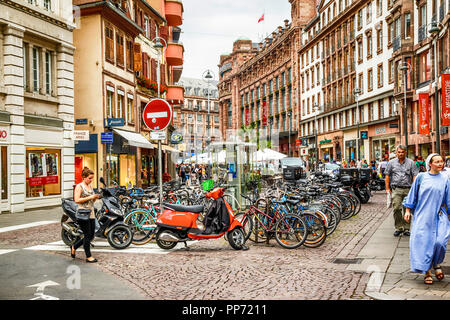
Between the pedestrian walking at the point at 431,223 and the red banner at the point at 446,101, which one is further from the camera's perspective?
the red banner at the point at 446,101

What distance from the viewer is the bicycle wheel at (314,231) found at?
396 inches

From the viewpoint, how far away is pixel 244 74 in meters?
102

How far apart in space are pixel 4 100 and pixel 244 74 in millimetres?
85577

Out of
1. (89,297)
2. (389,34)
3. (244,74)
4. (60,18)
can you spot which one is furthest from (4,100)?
(244,74)

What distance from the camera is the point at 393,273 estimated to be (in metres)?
7.41

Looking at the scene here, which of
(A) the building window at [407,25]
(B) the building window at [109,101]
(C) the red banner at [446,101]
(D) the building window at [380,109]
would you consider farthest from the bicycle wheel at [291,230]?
(D) the building window at [380,109]

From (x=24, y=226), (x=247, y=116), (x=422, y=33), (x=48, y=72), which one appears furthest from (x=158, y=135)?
(x=247, y=116)

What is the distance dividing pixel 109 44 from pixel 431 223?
76.2 ft

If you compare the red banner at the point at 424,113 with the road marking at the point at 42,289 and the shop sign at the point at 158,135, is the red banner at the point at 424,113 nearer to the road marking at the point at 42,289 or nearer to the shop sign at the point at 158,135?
the shop sign at the point at 158,135

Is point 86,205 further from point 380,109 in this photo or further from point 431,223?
point 380,109

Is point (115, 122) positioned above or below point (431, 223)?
above

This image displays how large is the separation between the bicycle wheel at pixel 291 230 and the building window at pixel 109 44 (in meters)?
19.2

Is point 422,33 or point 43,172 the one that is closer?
point 43,172

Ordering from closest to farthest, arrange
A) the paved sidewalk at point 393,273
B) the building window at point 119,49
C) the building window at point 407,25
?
the paved sidewalk at point 393,273
the building window at point 119,49
the building window at point 407,25
